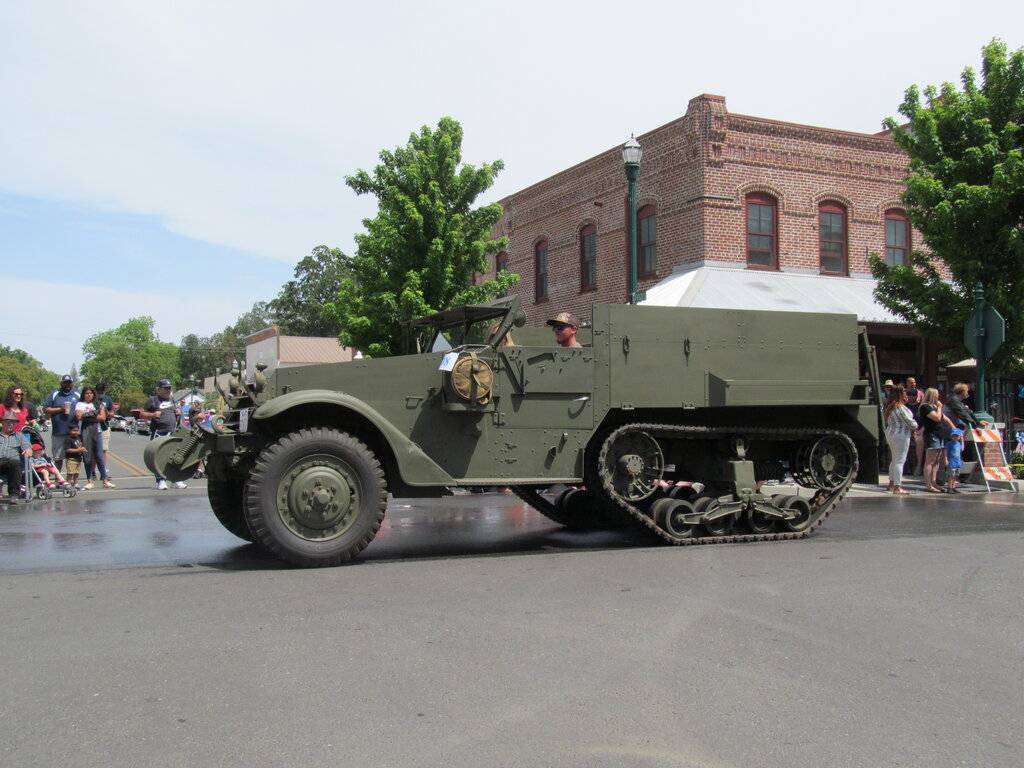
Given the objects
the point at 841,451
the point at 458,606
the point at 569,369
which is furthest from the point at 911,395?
the point at 458,606

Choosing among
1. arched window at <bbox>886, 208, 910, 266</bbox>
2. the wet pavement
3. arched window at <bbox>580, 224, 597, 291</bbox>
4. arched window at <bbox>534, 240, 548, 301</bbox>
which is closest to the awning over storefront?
arched window at <bbox>886, 208, 910, 266</bbox>

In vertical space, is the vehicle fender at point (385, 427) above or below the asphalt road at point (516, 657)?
above

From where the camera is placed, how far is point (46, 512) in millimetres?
10836

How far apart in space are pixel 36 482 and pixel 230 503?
6.27 meters

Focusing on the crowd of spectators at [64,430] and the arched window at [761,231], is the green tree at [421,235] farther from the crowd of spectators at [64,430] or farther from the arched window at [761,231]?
the arched window at [761,231]

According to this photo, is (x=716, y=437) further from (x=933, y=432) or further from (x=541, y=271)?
(x=541, y=271)

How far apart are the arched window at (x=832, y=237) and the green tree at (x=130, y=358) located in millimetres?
95400

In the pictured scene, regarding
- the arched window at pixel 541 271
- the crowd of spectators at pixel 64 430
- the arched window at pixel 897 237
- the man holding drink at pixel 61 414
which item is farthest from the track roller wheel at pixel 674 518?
the arched window at pixel 541 271

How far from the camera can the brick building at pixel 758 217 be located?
19406mm

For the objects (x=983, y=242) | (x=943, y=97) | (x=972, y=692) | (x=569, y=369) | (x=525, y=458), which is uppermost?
(x=943, y=97)

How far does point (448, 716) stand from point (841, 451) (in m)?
6.01

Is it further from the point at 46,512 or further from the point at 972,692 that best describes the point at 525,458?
the point at 46,512

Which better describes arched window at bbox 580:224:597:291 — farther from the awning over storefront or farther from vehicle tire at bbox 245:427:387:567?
vehicle tire at bbox 245:427:387:567

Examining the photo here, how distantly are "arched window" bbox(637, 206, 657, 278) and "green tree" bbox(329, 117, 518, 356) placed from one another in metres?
3.87
